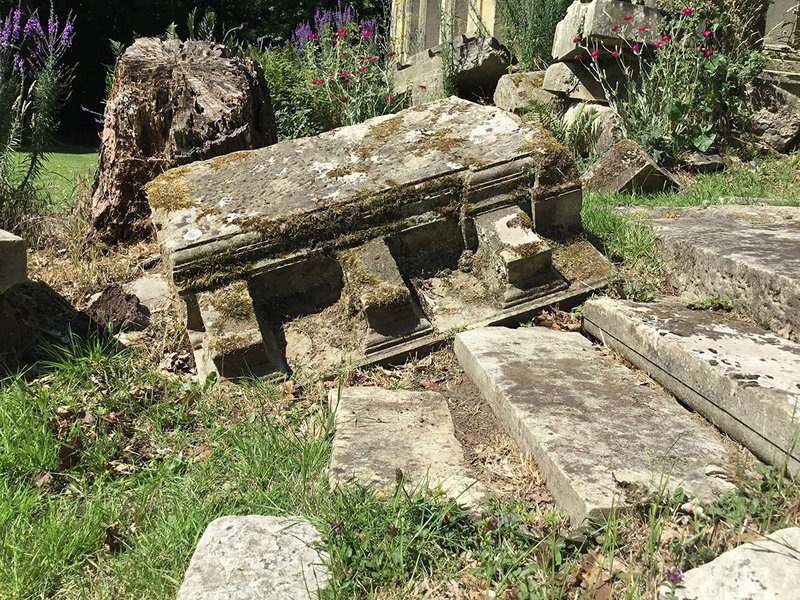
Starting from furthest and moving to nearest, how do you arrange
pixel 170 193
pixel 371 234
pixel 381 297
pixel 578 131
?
1. pixel 578 131
2. pixel 170 193
3. pixel 371 234
4. pixel 381 297

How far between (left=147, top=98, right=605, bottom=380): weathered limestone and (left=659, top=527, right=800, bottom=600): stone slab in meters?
1.80

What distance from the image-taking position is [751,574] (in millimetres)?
1504

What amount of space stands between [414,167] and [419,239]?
0.37 metres

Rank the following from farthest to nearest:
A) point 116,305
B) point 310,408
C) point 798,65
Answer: point 798,65 < point 116,305 < point 310,408

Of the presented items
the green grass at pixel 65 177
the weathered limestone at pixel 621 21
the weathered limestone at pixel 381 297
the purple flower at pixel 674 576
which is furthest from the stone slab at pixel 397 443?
the weathered limestone at pixel 621 21

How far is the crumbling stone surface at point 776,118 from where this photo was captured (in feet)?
21.5

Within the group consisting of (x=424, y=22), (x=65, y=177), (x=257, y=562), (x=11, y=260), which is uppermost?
(x=424, y=22)

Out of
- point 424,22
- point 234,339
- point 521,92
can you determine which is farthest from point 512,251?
point 424,22

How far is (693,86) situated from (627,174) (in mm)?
1588

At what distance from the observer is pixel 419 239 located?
349cm

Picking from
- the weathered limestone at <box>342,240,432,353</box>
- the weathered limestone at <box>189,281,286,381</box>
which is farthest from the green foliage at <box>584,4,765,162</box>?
the weathered limestone at <box>189,281,286,381</box>

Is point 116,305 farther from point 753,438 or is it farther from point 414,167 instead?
point 753,438

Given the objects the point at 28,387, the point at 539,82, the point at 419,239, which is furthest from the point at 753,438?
the point at 539,82

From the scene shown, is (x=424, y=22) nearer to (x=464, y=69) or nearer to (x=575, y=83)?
(x=464, y=69)
